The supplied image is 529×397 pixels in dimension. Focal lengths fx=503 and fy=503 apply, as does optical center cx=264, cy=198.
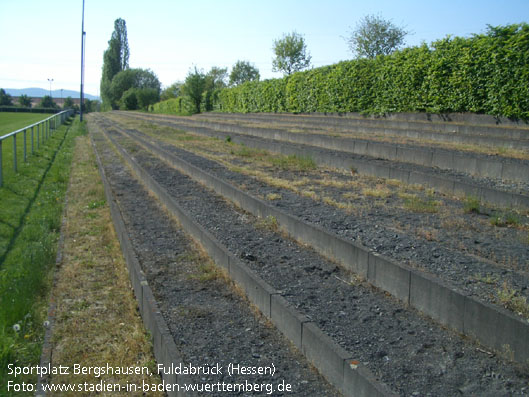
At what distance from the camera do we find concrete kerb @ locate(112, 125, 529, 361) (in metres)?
3.71

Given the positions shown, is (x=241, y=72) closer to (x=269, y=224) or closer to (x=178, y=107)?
(x=178, y=107)

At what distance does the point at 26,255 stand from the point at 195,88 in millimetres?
41816

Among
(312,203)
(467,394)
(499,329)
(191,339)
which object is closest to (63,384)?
(191,339)

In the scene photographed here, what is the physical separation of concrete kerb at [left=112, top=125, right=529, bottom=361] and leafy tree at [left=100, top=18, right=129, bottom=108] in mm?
98309

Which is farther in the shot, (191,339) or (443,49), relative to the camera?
(443,49)

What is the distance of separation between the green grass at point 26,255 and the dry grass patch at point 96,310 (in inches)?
8.4

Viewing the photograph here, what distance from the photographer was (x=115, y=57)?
331 feet

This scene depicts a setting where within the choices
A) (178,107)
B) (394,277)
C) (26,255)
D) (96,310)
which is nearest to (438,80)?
(394,277)

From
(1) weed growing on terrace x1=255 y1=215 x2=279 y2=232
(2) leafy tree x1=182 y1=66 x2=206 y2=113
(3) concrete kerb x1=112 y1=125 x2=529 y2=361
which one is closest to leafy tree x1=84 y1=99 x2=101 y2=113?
(2) leafy tree x1=182 y1=66 x2=206 y2=113

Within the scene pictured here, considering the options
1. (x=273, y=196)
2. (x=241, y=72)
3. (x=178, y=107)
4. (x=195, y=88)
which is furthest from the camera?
(x=241, y=72)

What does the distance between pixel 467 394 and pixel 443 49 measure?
1464cm

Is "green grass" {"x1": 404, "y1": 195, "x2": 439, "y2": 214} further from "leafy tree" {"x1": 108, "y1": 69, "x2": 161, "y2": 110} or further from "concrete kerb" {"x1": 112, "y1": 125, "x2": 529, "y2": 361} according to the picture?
"leafy tree" {"x1": 108, "y1": 69, "x2": 161, "y2": 110}

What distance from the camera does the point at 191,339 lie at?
411 cm

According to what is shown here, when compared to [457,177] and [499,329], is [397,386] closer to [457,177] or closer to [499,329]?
[499,329]
